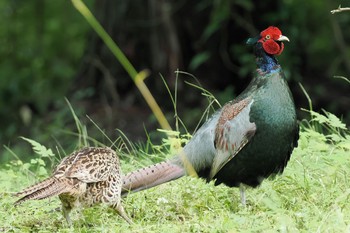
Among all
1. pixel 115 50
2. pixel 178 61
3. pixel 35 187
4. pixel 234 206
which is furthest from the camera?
pixel 178 61

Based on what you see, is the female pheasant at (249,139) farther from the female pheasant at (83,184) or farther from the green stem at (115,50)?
the green stem at (115,50)

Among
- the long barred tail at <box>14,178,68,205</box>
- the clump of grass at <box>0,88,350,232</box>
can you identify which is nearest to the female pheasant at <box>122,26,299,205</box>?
the clump of grass at <box>0,88,350,232</box>

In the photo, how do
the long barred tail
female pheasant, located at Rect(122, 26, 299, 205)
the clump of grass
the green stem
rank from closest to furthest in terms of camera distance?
the green stem → the clump of grass → the long barred tail → female pheasant, located at Rect(122, 26, 299, 205)

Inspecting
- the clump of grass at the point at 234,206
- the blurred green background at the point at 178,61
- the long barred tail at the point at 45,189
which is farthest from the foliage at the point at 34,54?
the long barred tail at the point at 45,189

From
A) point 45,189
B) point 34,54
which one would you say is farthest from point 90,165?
point 34,54

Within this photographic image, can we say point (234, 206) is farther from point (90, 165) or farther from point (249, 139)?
point (90, 165)

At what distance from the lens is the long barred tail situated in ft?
20.2

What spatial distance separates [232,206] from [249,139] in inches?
18.5

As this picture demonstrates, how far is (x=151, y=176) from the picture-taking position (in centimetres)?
708

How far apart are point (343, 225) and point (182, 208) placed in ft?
4.51

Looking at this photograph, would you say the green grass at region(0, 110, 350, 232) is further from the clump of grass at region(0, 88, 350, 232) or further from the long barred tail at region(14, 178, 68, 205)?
the long barred tail at region(14, 178, 68, 205)

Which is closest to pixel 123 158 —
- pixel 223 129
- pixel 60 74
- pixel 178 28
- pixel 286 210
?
pixel 223 129

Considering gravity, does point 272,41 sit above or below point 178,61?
above

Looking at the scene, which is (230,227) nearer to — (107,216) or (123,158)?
(107,216)
